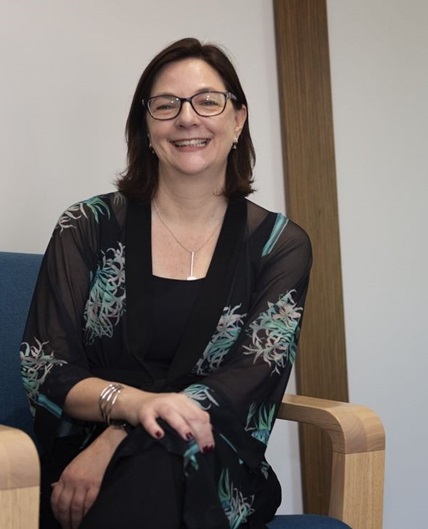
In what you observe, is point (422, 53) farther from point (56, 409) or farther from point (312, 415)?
point (56, 409)

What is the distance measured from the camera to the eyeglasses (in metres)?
2.07

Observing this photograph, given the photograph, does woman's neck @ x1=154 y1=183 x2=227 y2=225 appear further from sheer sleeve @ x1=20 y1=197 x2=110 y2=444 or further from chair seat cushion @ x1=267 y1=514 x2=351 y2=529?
chair seat cushion @ x1=267 y1=514 x2=351 y2=529

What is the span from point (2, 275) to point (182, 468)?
0.71 meters

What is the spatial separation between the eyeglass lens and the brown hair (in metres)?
0.04

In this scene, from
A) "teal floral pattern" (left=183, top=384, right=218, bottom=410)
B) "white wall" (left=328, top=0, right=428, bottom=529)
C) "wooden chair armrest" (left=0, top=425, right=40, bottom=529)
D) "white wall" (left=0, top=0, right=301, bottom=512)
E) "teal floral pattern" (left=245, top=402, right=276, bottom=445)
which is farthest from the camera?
"white wall" (left=328, top=0, right=428, bottom=529)

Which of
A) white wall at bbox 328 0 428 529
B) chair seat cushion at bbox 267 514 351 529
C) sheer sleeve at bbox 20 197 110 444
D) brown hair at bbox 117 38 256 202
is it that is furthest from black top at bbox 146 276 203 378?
white wall at bbox 328 0 428 529

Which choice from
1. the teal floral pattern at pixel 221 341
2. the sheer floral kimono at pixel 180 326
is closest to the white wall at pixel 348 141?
the sheer floral kimono at pixel 180 326

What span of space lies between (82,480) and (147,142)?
826mm

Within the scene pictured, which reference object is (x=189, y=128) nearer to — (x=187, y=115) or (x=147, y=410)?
(x=187, y=115)

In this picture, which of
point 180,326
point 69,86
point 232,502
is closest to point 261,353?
point 180,326

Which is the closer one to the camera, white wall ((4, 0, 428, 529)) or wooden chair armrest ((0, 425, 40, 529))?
wooden chair armrest ((0, 425, 40, 529))

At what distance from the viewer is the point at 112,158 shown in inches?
101

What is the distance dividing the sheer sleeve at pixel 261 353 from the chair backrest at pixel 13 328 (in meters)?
0.42

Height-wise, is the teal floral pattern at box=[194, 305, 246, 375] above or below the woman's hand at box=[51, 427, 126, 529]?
above
